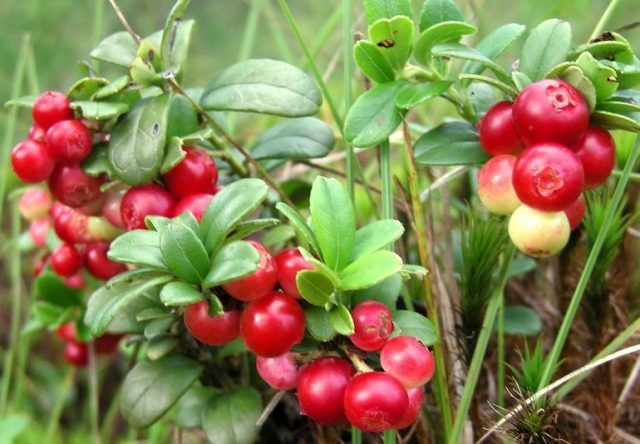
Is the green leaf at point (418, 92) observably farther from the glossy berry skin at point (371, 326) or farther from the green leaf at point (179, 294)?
the green leaf at point (179, 294)

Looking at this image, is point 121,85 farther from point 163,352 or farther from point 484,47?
point 484,47

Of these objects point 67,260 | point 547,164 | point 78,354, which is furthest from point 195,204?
point 78,354

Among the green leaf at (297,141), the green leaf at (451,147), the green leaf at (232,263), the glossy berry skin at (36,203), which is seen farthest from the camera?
the glossy berry skin at (36,203)

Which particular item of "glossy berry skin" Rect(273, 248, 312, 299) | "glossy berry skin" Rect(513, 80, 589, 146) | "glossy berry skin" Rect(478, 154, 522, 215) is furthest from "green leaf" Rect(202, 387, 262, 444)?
"glossy berry skin" Rect(513, 80, 589, 146)

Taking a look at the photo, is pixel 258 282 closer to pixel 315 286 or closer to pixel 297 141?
pixel 315 286

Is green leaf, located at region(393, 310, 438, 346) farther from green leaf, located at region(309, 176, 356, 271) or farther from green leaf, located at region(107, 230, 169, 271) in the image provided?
green leaf, located at region(107, 230, 169, 271)

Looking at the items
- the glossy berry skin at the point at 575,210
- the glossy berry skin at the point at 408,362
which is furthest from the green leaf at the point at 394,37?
the glossy berry skin at the point at 408,362

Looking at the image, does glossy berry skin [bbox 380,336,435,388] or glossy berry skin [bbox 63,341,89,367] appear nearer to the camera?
glossy berry skin [bbox 380,336,435,388]

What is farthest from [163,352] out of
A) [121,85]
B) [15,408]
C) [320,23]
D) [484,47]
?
[320,23]
